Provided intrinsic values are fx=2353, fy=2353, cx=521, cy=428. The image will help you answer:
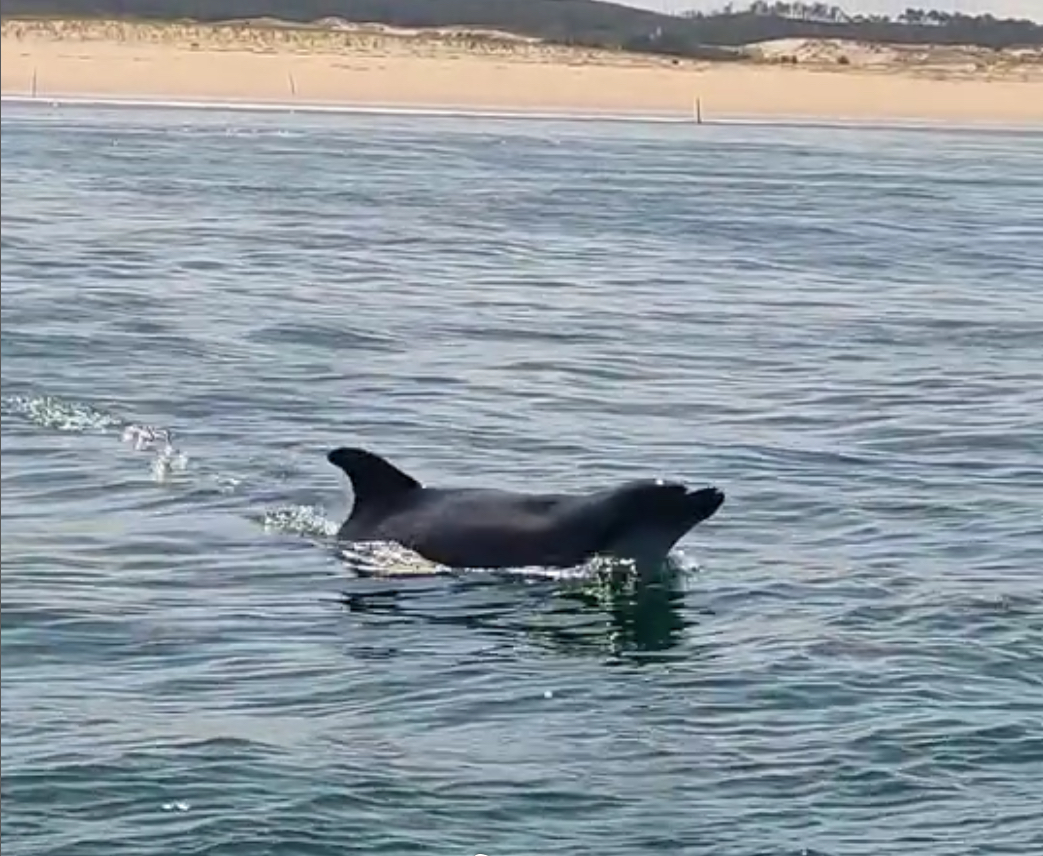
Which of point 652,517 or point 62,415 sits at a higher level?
point 652,517

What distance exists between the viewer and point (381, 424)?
1672 cm

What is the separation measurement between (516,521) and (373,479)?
0.78 m

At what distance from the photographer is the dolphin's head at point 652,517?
11898mm

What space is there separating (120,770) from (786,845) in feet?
7.21

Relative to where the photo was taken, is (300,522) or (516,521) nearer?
(516,521)

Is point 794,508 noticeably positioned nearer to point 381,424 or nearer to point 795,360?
point 381,424

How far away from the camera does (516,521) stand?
1195 centimetres

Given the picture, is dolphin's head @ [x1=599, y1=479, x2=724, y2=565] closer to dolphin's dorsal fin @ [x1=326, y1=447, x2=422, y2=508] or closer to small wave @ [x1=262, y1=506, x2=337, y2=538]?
dolphin's dorsal fin @ [x1=326, y1=447, x2=422, y2=508]

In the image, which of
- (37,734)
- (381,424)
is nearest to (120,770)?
(37,734)

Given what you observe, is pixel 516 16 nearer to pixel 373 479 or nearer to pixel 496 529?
pixel 496 529

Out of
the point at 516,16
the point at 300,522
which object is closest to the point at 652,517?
the point at 300,522

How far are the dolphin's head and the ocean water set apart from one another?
247 mm

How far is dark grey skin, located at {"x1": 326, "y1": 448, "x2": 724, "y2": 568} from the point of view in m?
11.8

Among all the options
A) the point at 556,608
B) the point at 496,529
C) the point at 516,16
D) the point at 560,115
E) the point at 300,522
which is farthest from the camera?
the point at 560,115
